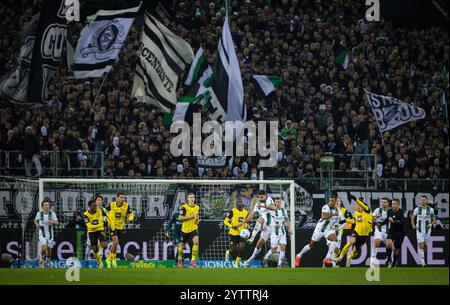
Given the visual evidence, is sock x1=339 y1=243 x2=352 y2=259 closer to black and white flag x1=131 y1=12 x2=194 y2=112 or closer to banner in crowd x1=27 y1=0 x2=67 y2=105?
black and white flag x1=131 y1=12 x2=194 y2=112

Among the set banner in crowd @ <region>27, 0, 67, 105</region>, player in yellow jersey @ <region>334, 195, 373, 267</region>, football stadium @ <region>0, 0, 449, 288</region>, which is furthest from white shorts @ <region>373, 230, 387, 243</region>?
banner in crowd @ <region>27, 0, 67, 105</region>

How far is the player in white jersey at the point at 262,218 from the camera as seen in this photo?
2431cm

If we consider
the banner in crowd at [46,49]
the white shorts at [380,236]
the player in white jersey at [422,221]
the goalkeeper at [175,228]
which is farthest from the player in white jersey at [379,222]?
the banner in crowd at [46,49]

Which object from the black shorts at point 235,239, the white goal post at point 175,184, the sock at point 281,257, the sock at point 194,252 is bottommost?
the sock at point 281,257

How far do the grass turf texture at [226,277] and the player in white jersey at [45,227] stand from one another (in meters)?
2.72

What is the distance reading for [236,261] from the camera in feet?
81.1

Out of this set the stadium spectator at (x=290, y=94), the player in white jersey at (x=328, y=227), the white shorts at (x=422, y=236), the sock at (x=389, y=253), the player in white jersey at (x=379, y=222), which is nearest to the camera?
the player in white jersey at (x=379, y=222)

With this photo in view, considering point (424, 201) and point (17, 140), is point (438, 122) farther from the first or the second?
point (17, 140)

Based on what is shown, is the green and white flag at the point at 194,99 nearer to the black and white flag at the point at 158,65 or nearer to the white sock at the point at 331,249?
the black and white flag at the point at 158,65

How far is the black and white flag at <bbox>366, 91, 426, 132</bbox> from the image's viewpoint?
28.3m

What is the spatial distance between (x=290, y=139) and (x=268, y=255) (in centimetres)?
381

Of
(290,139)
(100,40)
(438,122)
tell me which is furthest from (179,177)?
(438,122)

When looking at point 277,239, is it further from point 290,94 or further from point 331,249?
point 290,94

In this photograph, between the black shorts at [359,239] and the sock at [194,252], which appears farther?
the black shorts at [359,239]
